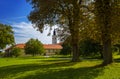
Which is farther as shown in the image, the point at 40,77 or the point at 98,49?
the point at 98,49

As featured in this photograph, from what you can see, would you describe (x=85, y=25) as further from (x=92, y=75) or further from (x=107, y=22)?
(x=92, y=75)

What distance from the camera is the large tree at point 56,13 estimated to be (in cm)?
3391

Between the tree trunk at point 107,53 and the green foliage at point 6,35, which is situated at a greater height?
the green foliage at point 6,35

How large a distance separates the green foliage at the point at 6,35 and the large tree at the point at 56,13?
58.0m

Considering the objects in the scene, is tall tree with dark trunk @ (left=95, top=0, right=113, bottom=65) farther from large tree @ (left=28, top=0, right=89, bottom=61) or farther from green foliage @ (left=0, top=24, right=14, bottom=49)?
green foliage @ (left=0, top=24, right=14, bottom=49)

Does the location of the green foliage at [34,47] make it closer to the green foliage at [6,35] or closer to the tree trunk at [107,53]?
the green foliage at [6,35]

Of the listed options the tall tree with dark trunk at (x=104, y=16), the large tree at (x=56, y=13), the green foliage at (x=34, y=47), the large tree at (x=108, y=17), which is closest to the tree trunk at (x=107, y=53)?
the tall tree with dark trunk at (x=104, y=16)

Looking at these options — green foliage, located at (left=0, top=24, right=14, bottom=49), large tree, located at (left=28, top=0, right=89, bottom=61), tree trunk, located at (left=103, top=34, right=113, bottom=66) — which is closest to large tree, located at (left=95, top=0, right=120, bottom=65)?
tree trunk, located at (left=103, top=34, right=113, bottom=66)

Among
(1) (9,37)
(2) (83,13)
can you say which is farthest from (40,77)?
(1) (9,37)

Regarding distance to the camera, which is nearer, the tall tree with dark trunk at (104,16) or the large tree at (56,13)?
the tall tree with dark trunk at (104,16)

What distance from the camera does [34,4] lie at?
36062 mm

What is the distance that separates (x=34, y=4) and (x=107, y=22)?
1421cm

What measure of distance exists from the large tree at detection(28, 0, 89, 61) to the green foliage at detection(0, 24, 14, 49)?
190ft

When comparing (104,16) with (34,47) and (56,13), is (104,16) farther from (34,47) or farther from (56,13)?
(34,47)
